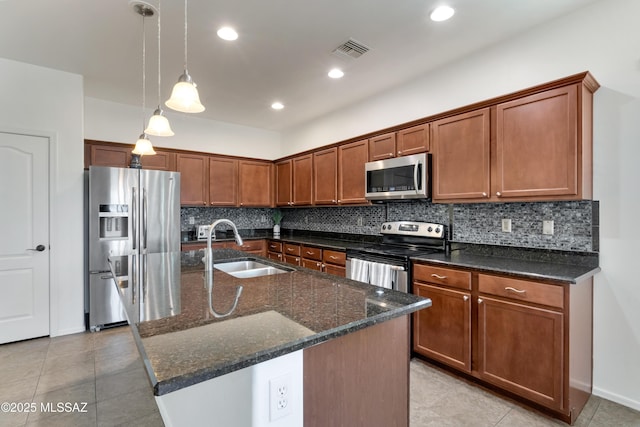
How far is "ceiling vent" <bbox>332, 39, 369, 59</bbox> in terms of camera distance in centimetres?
274

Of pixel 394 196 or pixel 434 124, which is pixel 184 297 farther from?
pixel 434 124

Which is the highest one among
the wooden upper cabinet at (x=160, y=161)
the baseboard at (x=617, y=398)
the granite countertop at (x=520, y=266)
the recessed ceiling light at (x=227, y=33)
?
the recessed ceiling light at (x=227, y=33)

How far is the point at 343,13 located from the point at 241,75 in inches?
58.1

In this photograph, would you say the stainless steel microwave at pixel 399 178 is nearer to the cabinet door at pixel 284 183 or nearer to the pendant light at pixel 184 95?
the cabinet door at pixel 284 183

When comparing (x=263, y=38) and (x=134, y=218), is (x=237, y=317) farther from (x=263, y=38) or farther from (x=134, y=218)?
(x=134, y=218)

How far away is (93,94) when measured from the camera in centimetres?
394

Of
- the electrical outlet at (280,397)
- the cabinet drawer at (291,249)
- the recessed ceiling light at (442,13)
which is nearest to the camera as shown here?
the electrical outlet at (280,397)

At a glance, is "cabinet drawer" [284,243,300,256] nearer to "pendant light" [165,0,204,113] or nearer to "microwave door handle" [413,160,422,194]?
"microwave door handle" [413,160,422,194]

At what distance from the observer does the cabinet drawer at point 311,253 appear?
13.1 ft

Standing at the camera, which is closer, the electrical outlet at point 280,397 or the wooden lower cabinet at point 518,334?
Result: the electrical outlet at point 280,397

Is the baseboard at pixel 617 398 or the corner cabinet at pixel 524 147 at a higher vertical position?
the corner cabinet at pixel 524 147


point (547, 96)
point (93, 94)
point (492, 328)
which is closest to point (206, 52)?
point (93, 94)

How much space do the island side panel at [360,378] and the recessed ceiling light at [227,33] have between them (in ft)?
8.23

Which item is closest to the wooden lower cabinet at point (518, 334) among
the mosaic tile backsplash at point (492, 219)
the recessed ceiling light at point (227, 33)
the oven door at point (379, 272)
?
the oven door at point (379, 272)
